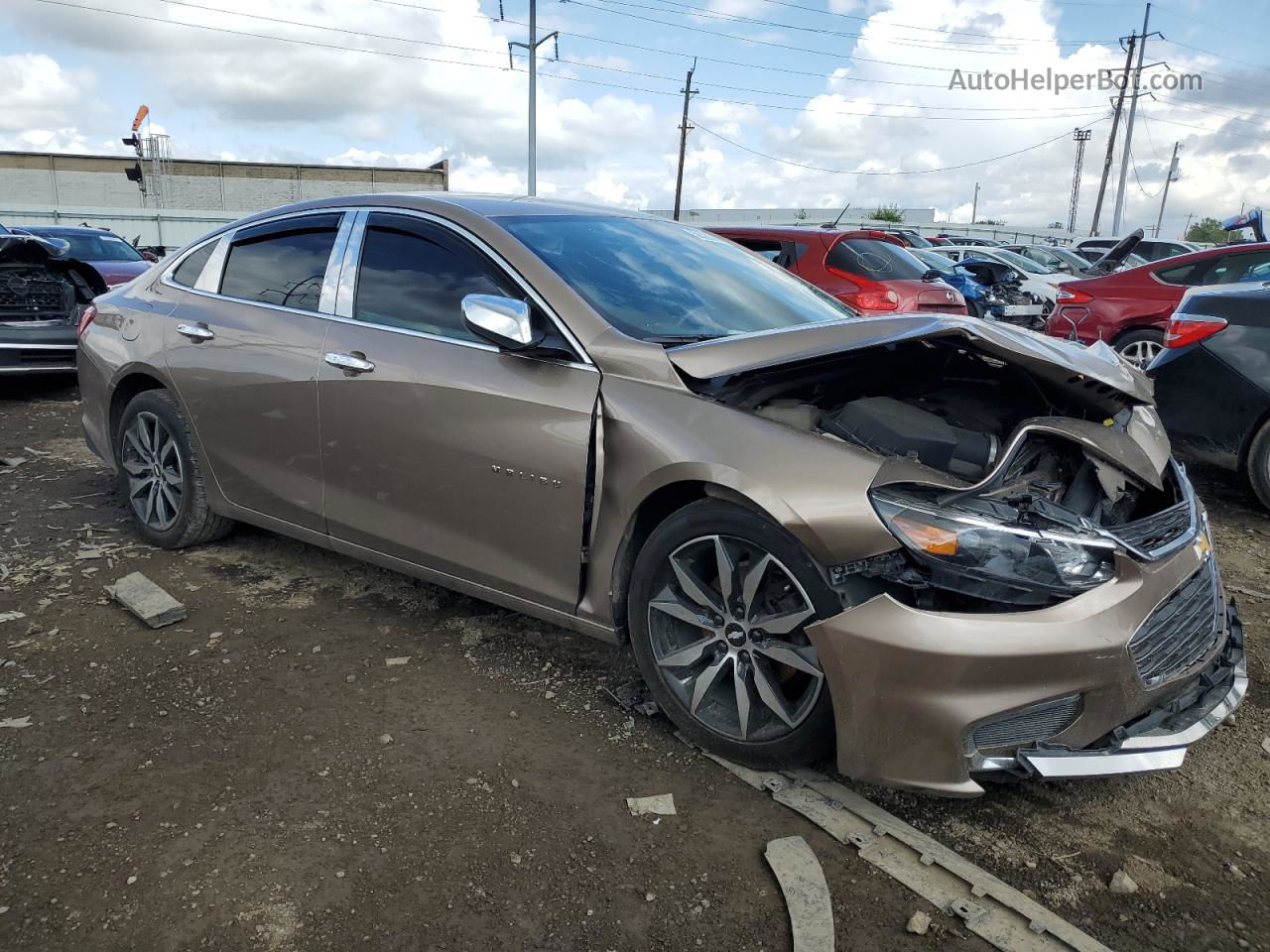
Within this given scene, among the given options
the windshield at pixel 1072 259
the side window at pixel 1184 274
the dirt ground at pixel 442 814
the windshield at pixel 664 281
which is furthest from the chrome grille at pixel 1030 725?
the windshield at pixel 1072 259

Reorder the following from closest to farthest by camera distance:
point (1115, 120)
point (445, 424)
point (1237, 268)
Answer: point (445, 424), point (1237, 268), point (1115, 120)

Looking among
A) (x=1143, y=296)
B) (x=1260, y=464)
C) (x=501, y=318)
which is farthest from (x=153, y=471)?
(x=1143, y=296)

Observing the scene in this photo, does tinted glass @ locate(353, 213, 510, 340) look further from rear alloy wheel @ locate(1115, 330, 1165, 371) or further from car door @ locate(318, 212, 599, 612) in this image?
rear alloy wheel @ locate(1115, 330, 1165, 371)

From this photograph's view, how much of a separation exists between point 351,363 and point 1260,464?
4799 millimetres

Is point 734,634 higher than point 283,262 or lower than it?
lower

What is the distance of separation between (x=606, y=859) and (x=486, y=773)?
0.52 meters

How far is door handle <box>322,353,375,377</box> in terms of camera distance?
3477 mm

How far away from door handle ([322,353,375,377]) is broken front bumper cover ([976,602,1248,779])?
2395mm

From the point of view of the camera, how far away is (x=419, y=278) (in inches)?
137

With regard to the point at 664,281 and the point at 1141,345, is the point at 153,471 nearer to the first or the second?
the point at 664,281

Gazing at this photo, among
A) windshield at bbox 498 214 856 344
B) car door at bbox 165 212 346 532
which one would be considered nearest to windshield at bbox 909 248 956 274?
windshield at bbox 498 214 856 344

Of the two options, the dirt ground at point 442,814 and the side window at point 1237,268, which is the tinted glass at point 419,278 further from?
the side window at point 1237,268

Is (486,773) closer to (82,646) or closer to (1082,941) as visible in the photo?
(1082,941)

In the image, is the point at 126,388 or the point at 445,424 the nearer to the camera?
the point at 445,424
